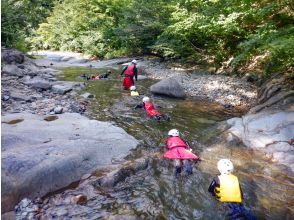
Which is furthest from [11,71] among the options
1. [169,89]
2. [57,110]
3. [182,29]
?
[182,29]

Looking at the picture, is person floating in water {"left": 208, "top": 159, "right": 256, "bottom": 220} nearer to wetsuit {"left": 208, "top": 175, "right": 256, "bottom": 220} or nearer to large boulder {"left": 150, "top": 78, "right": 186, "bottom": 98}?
wetsuit {"left": 208, "top": 175, "right": 256, "bottom": 220}

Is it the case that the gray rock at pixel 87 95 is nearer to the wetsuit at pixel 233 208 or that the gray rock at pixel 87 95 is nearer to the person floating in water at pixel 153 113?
the person floating in water at pixel 153 113

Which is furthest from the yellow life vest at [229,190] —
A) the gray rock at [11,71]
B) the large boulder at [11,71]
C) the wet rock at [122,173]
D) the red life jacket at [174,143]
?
the gray rock at [11,71]

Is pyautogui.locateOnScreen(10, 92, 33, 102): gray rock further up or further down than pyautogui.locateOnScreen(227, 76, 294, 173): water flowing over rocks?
further up

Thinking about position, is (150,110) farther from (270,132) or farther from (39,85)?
(39,85)

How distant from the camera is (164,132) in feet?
28.3

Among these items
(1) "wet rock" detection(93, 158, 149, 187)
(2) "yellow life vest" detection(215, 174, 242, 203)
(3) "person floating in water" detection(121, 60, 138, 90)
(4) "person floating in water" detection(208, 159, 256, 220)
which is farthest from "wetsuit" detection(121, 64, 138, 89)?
(2) "yellow life vest" detection(215, 174, 242, 203)

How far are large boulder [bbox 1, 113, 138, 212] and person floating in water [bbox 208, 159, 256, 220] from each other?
2343 millimetres

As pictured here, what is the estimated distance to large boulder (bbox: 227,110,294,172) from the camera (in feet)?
22.3

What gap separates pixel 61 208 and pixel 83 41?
26.4 metres

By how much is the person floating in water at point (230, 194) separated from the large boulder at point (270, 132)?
7.20 ft

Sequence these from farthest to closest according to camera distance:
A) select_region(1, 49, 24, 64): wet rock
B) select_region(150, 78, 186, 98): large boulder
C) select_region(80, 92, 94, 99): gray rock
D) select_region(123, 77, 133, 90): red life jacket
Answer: select_region(1, 49, 24, 64): wet rock, select_region(123, 77, 133, 90): red life jacket, select_region(150, 78, 186, 98): large boulder, select_region(80, 92, 94, 99): gray rock

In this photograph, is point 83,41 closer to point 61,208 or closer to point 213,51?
point 213,51

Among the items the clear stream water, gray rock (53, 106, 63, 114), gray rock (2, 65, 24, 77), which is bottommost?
the clear stream water
